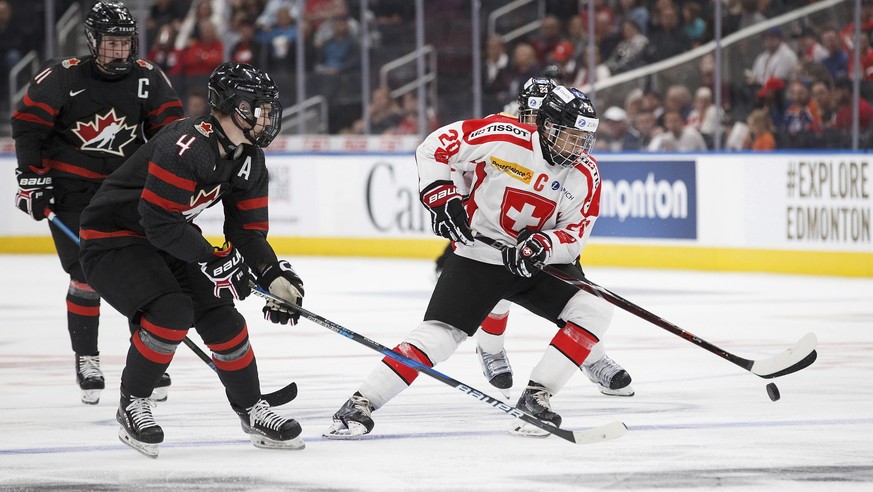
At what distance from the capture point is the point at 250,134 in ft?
12.5

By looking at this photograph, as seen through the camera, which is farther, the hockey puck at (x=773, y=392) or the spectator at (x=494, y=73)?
the spectator at (x=494, y=73)

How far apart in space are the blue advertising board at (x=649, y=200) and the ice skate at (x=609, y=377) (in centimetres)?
531

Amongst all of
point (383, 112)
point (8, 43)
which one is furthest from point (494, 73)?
point (8, 43)

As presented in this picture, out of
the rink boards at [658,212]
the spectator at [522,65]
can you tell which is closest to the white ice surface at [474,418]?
the rink boards at [658,212]

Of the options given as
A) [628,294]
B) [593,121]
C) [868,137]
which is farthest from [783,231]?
[593,121]

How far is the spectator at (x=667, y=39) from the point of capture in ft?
34.2

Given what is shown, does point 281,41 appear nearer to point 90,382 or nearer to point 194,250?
point 90,382

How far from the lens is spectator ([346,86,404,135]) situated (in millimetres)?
11961

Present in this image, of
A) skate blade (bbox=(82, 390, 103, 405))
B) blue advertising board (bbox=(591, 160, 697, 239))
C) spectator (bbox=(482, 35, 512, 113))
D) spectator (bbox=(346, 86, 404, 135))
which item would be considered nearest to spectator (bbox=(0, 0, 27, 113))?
spectator (bbox=(346, 86, 404, 135))

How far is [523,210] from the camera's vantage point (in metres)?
4.38

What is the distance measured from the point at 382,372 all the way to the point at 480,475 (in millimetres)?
689

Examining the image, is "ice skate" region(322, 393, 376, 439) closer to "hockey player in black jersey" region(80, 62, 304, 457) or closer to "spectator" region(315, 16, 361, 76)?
"hockey player in black jersey" region(80, 62, 304, 457)

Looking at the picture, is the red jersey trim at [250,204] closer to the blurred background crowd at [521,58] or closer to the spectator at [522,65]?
the blurred background crowd at [521,58]

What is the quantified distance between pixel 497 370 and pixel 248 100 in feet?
5.63
